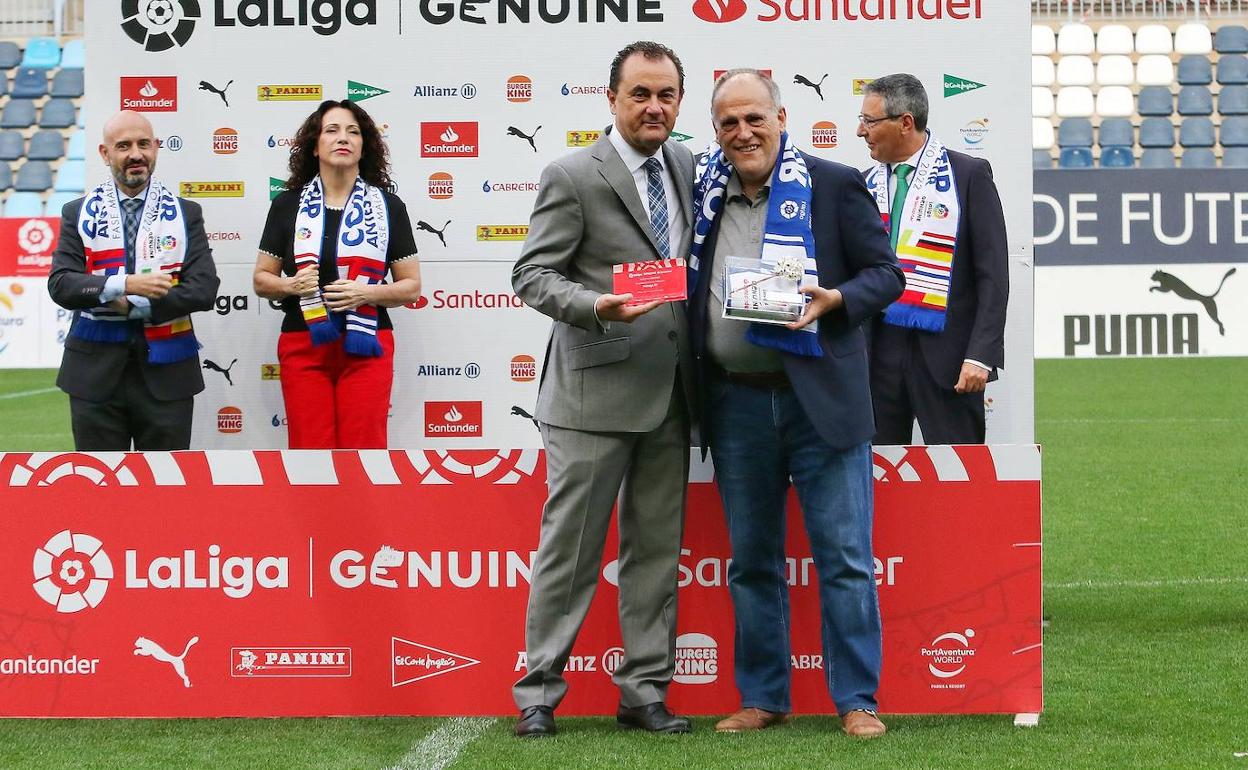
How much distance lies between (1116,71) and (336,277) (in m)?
18.0

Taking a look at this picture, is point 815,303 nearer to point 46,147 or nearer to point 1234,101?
point 1234,101

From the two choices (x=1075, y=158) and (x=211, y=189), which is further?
(x=1075, y=158)

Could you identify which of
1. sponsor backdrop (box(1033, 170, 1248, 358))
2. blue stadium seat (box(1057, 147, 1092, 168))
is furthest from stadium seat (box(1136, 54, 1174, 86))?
sponsor backdrop (box(1033, 170, 1248, 358))

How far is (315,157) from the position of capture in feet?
20.4

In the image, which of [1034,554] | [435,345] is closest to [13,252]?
[435,345]

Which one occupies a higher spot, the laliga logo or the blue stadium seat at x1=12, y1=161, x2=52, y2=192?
the blue stadium seat at x1=12, y1=161, x2=52, y2=192

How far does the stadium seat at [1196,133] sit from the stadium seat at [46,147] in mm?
14861

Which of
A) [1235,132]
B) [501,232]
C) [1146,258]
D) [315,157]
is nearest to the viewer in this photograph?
[315,157]

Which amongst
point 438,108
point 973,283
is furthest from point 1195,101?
point 973,283

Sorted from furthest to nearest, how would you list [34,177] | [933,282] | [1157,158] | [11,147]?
1. [11,147]
2. [34,177]
3. [1157,158]
4. [933,282]

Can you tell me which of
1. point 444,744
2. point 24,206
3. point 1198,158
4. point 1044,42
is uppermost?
point 1044,42

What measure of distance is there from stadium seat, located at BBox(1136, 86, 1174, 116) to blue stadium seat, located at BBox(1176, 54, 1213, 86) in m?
0.27

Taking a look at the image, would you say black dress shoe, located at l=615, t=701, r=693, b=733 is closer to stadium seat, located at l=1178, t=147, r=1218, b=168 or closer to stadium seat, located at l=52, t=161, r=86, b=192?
stadium seat, located at l=1178, t=147, r=1218, b=168

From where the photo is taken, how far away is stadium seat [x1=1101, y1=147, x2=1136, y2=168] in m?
20.4
